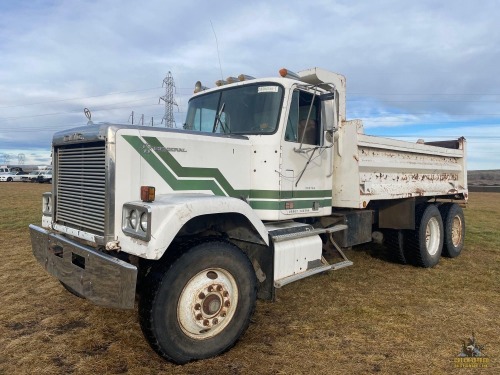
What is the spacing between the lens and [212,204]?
3570mm

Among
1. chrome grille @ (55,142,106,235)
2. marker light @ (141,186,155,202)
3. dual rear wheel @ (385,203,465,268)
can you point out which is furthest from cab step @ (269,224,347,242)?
dual rear wheel @ (385,203,465,268)

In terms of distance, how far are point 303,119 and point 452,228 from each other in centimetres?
491

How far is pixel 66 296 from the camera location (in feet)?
16.9

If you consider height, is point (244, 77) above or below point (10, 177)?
above

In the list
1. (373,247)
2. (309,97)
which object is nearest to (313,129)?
(309,97)

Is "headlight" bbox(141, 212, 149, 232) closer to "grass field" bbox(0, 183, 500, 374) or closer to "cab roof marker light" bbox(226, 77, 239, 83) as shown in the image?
"grass field" bbox(0, 183, 500, 374)

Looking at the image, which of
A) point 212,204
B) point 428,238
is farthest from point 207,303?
point 428,238

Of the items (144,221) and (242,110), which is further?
(242,110)

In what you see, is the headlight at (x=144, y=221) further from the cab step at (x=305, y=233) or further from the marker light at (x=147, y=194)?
the cab step at (x=305, y=233)

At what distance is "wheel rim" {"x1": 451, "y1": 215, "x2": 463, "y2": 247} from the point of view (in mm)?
8168

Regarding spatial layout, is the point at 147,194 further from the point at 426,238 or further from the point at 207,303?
the point at 426,238

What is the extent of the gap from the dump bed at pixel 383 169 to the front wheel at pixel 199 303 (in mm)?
2476

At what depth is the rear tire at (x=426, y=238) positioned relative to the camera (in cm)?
692

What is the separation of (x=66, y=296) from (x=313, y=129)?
3855 millimetres
